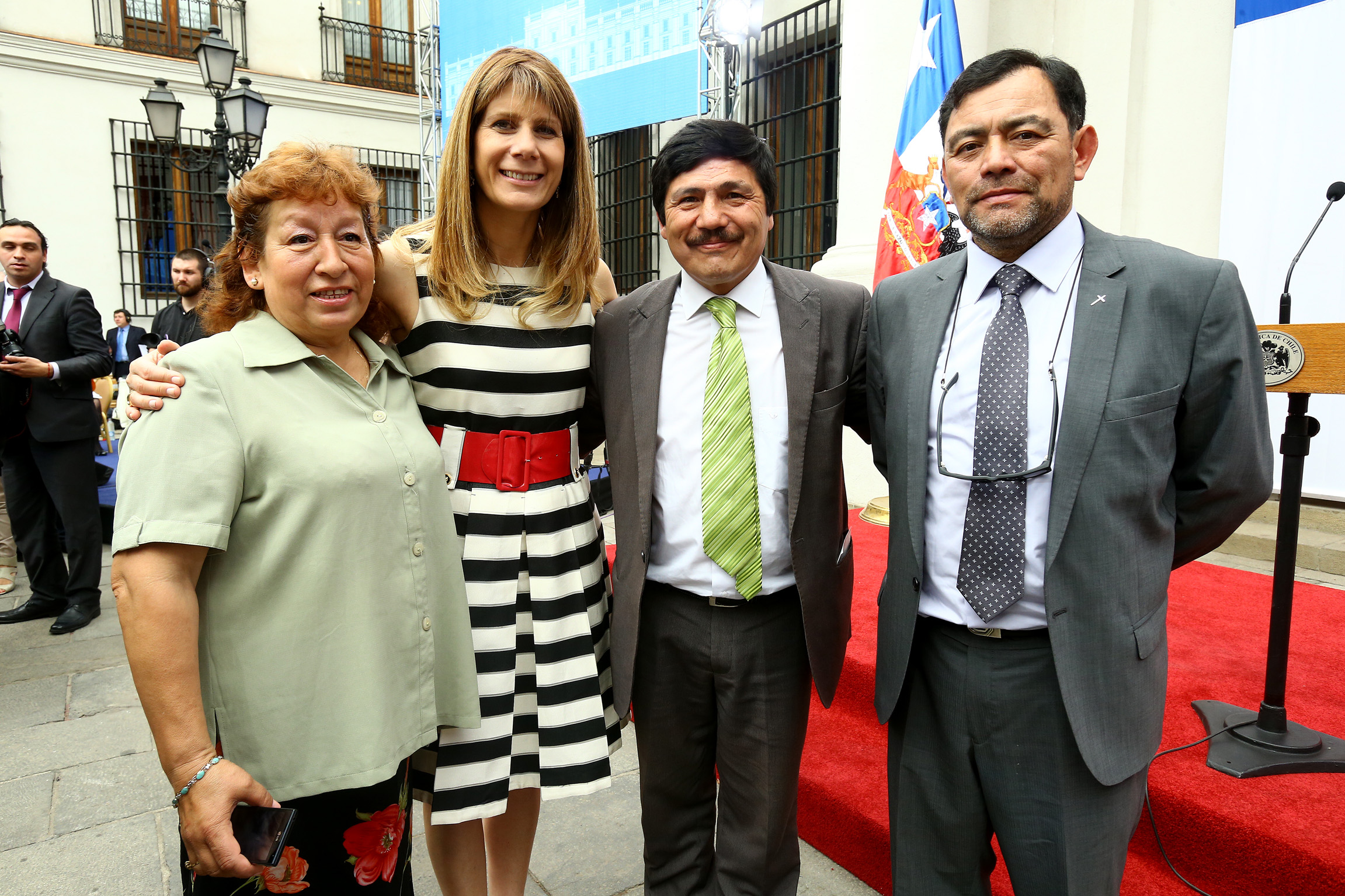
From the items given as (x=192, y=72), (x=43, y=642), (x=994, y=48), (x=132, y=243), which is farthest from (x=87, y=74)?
(x=994, y=48)

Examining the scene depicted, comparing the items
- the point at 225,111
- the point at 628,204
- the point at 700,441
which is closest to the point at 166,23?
the point at 225,111

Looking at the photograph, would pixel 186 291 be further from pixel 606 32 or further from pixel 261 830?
pixel 261 830

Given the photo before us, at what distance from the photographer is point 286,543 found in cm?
138

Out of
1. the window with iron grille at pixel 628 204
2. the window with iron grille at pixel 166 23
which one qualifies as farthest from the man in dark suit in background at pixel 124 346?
the window with iron grille at pixel 628 204

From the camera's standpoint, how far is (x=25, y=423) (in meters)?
4.58

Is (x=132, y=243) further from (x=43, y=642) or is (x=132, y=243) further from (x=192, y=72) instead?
(x=43, y=642)

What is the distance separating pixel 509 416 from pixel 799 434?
68 centimetres

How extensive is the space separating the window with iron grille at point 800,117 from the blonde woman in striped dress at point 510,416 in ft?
19.2

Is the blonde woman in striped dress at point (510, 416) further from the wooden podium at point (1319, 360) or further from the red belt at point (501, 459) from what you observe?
the wooden podium at point (1319, 360)

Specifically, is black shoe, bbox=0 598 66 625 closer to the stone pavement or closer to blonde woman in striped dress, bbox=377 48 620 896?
the stone pavement

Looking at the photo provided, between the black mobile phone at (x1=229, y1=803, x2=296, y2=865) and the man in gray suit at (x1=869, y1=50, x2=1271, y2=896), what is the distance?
118 centimetres

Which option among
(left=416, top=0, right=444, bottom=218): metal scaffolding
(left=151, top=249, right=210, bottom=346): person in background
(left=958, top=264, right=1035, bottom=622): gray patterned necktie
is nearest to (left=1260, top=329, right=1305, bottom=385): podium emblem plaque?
(left=958, top=264, right=1035, bottom=622): gray patterned necktie

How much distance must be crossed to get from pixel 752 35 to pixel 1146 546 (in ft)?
22.1

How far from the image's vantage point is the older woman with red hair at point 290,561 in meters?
1.31
